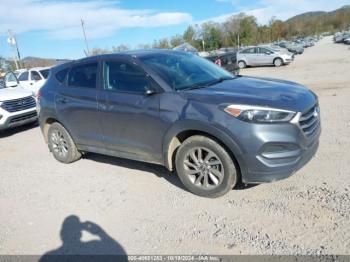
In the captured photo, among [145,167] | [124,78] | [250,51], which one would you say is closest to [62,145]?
[145,167]

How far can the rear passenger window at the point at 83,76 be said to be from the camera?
17.5 feet

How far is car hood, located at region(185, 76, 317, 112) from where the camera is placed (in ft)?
12.6

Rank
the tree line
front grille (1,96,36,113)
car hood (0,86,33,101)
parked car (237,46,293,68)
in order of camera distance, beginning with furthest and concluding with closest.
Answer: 1. the tree line
2. parked car (237,46,293,68)
3. car hood (0,86,33,101)
4. front grille (1,96,36,113)

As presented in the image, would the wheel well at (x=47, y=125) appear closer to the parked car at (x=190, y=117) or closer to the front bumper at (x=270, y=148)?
the parked car at (x=190, y=117)

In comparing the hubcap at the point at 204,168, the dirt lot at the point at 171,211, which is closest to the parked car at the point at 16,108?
the dirt lot at the point at 171,211

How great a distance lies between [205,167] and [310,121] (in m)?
1.34

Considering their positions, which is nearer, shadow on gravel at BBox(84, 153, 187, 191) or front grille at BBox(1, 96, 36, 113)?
shadow on gravel at BBox(84, 153, 187, 191)

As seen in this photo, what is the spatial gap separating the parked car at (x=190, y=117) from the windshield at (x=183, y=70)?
16 mm

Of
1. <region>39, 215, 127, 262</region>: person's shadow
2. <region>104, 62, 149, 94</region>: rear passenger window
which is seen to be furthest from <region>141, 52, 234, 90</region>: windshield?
<region>39, 215, 127, 262</region>: person's shadow

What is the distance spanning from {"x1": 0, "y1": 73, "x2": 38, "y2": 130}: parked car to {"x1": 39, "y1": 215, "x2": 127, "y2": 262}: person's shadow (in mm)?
6046

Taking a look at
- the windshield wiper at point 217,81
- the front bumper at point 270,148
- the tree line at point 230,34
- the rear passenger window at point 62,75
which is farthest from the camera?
the tree line at point 230,34

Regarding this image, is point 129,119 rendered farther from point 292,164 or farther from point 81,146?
point 292,164

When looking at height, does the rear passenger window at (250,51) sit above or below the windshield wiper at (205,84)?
below

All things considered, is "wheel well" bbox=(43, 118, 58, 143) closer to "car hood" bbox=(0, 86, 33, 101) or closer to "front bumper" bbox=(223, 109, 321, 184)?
"car hood" bbox=(0, 86, 33, 101)
